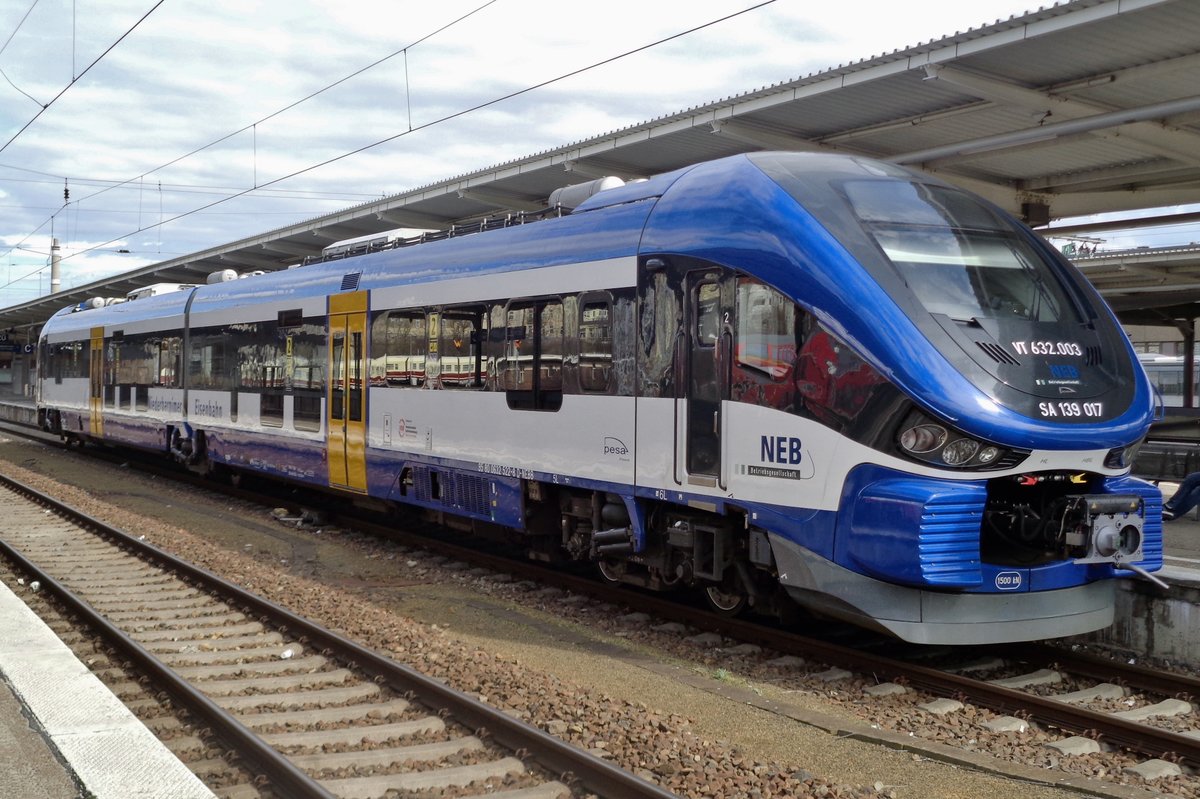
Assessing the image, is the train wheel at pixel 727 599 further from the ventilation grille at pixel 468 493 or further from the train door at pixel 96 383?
the train door at pixel 96 383

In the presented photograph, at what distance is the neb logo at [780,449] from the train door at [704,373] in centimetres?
44

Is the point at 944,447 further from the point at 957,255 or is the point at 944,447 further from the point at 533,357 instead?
the point at 533,357

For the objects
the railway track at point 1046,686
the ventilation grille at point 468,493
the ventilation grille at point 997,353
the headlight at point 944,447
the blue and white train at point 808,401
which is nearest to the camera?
the railway track at point 1046,686

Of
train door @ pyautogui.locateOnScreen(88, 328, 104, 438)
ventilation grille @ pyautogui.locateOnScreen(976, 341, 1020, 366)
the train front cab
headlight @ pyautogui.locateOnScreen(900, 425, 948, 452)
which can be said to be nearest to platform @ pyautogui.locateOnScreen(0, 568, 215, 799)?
the train front cab

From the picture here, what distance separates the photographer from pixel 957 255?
7332 millimetres

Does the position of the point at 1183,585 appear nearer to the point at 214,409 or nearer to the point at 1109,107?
the point at 1109,107

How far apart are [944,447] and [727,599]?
100 inches

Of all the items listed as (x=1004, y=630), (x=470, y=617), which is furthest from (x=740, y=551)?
(x=470, y=617)

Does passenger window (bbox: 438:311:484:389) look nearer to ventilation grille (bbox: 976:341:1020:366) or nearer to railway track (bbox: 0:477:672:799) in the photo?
railway track (bbox: 0:477:672:799)

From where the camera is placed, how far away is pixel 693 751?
5.51 meters

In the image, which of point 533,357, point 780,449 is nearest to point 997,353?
point 780,449

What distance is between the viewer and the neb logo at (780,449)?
7.14 meters

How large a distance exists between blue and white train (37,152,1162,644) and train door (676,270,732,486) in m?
0.02

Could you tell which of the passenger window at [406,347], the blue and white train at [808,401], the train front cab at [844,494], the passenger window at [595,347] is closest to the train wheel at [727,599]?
the blue and white train at [808,401]
